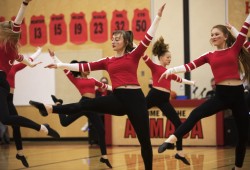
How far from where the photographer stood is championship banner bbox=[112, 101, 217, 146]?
37.7ft

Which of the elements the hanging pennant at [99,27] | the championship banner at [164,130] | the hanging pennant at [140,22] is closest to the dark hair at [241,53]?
the championship banner at [164,130]

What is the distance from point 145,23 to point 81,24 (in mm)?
1800

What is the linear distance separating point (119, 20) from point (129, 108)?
8.22 meters

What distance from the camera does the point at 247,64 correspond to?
640cm

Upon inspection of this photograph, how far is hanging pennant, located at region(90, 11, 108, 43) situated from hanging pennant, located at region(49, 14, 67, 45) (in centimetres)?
81

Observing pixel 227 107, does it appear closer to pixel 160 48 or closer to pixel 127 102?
pixel 127 102

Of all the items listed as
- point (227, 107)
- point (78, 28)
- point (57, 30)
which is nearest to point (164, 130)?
point (78, 28)

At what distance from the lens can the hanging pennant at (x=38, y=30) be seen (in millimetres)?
14359

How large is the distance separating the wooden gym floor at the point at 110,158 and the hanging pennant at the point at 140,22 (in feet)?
10.7

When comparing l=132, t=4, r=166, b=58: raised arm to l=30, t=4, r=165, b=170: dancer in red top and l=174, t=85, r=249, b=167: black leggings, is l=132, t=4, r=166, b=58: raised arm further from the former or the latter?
l=174, t=85, r=249, b=167: black leggings

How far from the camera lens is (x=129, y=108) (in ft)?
19.1

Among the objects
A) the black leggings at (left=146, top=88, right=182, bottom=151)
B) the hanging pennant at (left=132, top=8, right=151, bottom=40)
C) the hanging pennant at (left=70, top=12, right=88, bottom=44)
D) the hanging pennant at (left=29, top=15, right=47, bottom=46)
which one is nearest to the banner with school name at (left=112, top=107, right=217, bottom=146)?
the hanging pennant at (left=132, top=8, right=151, bottom=40)

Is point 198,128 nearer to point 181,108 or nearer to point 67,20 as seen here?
point 181,108

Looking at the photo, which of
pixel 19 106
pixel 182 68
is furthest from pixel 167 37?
pixel 182 68
